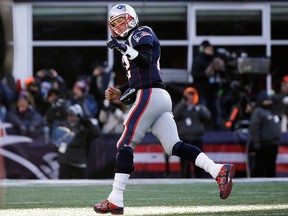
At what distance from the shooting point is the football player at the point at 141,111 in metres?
8.97

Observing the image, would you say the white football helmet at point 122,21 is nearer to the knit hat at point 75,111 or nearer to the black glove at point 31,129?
the knit hat at point 75,111

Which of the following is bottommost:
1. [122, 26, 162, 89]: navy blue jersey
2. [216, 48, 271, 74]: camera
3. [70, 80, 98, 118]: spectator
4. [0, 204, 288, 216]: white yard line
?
[0, 204, 288, 216]: white yard line

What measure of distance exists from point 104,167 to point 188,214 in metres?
8.84

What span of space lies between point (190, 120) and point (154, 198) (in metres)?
6.28

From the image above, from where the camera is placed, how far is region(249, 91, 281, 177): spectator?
17.7m

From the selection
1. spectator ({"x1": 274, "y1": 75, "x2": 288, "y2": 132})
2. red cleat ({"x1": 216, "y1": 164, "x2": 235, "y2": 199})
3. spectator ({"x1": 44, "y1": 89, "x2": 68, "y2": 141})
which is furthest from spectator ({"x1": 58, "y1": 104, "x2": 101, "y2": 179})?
red cleat ({"x1": 216, "y1": 164, "x2": 235, "y2": 199})

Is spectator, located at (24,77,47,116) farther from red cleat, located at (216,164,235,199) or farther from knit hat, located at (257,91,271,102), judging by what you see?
red cleat, located at (216,164,235,199)

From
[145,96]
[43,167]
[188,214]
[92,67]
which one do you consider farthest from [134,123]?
[92,67]

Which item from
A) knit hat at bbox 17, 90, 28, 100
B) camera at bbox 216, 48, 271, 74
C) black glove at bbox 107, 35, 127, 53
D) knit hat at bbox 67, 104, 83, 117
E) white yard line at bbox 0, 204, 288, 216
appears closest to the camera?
black glove at bbox 107, 35, 127, 53

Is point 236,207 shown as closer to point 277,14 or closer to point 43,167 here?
point 43,167

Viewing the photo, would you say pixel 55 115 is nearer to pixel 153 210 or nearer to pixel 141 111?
pixel 153 210

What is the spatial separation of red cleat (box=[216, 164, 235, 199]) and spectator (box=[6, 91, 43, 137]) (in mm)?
8985

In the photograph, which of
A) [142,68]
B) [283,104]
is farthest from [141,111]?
[283,104]

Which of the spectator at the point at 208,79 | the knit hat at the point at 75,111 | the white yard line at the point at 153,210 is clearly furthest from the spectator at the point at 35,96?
the white yard line at the point at 153,210
